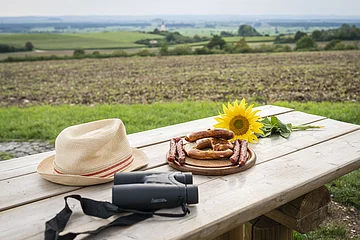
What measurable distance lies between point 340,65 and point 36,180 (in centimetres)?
1502

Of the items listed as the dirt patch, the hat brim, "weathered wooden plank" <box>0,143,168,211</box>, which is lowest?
the dirt patch

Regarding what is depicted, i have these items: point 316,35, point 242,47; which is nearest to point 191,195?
point 242,47

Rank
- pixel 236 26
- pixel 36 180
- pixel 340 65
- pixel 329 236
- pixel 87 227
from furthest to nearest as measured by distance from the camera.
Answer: pixel 236 26, pixel 340 65, pixel 329 236, pixel 36 180, pixel 87 227

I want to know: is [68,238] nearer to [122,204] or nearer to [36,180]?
[122,204]

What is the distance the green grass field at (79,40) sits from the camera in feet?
85.5

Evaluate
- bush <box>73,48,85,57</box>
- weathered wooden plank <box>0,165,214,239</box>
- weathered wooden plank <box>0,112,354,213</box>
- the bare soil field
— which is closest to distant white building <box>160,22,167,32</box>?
bush <box>73,48,85,57</box>

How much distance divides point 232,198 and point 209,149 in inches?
27.8

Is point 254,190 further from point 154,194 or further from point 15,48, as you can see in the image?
point 15,48

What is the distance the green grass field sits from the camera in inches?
1026

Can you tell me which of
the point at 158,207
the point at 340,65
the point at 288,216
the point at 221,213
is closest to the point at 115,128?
the point at 158,207

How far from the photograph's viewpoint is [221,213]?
1.86m

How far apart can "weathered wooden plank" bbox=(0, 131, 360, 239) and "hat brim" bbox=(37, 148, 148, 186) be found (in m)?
0.04

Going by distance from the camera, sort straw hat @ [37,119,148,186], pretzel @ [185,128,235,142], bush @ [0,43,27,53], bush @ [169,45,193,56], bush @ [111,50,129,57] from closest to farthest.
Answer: straw hat @ [37,119,148,186] → pretzel @ [185,128,235,142] → bush @ [0,43,27,53] → bush @ [111,50,129,57] → bush @ [169,45,193,56]

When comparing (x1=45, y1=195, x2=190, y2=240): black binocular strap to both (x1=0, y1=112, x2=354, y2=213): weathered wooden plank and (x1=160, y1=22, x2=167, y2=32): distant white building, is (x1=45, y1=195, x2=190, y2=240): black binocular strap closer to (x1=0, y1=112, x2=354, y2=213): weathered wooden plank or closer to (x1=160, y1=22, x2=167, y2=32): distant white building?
(x1=0, y1=112, x2=354, y2=213): weathered wooden plank
